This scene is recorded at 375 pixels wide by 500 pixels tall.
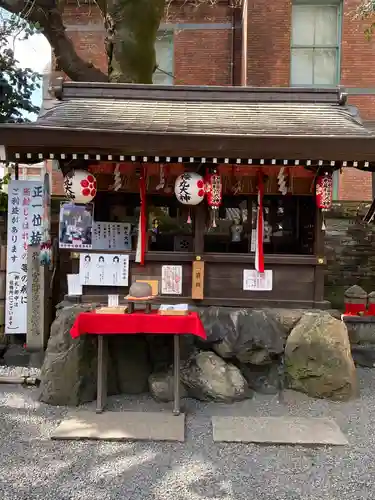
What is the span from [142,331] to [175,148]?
7.39 feet

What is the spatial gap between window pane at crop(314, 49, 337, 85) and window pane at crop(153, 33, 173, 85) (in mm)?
4133

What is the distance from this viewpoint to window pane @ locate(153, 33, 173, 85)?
42.5 feet

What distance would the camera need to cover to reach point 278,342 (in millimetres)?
5906

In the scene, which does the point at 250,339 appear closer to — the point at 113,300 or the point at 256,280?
the point at 256,280

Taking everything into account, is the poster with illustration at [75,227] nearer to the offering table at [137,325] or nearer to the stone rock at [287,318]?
the offering table at [137,325]

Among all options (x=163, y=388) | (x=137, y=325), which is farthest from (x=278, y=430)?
(x=137, y=325)

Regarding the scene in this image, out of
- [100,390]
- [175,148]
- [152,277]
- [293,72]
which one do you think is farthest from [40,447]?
[293,72]

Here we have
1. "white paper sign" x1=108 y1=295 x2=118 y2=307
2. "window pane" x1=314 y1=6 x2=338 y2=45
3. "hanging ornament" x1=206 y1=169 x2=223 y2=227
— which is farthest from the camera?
"window pane" x1=314 y1=6 x2=338 y2=45

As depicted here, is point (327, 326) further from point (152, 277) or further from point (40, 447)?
point (40, 447)

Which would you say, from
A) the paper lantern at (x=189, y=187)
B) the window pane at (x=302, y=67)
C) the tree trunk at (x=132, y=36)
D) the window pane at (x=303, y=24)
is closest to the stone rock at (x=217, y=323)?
the paper lantern at (x=189, y=187)

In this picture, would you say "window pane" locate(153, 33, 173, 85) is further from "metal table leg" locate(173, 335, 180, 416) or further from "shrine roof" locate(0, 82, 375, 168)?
"metal table leg" locate(173, 335, 180, 416)

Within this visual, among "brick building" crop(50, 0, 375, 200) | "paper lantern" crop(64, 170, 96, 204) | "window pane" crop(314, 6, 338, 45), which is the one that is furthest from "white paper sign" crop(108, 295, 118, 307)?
"window pane" crop(314, 6, 338, 45)

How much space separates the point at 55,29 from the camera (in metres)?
9.45

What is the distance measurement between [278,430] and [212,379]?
113 centimetres
